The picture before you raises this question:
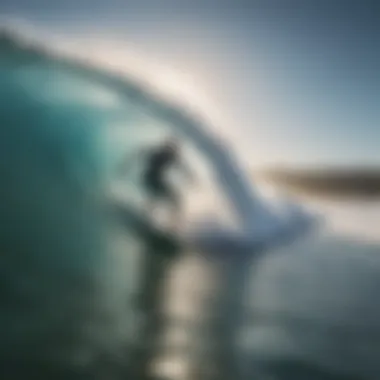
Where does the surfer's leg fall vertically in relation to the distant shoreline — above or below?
below

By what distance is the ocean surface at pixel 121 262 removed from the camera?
1237mm

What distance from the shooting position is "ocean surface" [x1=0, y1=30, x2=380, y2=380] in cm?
124

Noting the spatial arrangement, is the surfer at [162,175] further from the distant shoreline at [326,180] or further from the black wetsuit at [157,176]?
the distant shoreline at [326,180]

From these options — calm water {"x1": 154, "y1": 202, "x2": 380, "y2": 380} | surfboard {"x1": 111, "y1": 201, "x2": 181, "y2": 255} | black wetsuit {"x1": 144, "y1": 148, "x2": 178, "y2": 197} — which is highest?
black wetsuit {"x1": 144, "y1": 148, "x2": 178, "y2": 197}

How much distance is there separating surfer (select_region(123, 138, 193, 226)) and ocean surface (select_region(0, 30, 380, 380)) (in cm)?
2

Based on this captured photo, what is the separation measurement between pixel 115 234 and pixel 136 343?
21 cm

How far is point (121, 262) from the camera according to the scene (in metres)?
1.29

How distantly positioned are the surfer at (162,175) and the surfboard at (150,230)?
23 mm

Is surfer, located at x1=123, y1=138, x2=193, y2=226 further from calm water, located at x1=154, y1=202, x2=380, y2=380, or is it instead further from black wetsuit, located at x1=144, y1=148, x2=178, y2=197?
calm water, located at x1=154, y1=202, x2=380, y2=380

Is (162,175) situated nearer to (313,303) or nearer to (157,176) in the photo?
(157,176)

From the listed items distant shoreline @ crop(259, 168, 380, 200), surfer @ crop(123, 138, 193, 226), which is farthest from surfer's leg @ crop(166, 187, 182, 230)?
distant shoreline @ crop(259, 168, 380, 200)

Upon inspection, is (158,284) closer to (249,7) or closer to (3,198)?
(3,198)

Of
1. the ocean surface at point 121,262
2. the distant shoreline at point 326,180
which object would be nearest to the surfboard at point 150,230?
the ocean surface at point 121,262

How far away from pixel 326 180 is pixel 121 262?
17.3 inches
